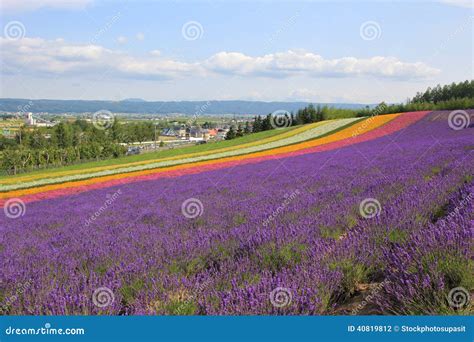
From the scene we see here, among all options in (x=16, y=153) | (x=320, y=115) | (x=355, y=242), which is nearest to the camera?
(x=355, y=242)

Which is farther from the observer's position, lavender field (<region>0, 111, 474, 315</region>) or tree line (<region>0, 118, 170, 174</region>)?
tree line (<region>0, 118, 170, 174</region>)

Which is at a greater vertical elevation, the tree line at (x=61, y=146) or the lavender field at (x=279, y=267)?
the lavender field at (x=279, y=267)

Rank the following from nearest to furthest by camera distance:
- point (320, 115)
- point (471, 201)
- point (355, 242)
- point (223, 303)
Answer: point (223, 303) < point (355, 242) < point (471, 201) < point (320, 115)

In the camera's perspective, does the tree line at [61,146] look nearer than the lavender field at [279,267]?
No

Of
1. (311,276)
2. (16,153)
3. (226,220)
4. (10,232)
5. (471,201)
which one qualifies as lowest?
(16,153)

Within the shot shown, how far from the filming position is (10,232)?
753cm

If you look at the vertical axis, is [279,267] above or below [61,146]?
above

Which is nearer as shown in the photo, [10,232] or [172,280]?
[172,280]

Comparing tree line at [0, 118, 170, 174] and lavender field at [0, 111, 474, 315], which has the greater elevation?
lavender field at [0, 111, 474, 315]

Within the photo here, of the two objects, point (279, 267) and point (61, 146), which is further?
point (61, 146)

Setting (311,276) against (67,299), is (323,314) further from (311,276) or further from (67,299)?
(67,299)

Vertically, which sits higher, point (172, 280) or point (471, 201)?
point (471, 201)

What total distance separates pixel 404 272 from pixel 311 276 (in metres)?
0.56

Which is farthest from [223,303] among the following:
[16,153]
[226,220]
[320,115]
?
[320,115]
